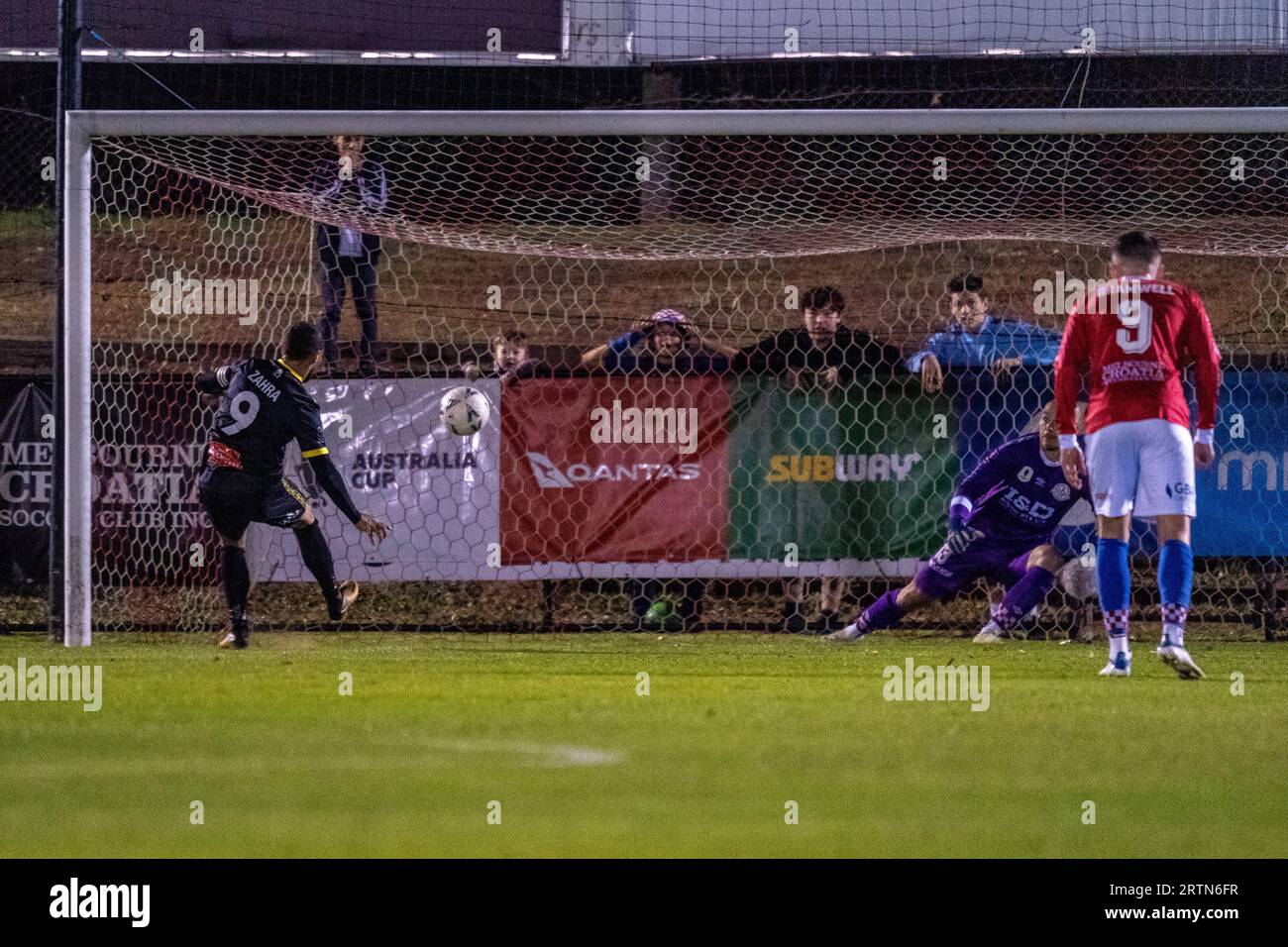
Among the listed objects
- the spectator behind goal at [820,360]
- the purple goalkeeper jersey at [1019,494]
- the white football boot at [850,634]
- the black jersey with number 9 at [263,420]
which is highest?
the spectator behind goal at [820,360]

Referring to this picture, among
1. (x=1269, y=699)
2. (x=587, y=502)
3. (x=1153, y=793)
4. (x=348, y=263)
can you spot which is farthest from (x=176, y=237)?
(x=1153, y=793)

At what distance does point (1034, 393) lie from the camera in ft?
33.3

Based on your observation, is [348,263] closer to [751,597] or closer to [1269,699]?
[751,597]

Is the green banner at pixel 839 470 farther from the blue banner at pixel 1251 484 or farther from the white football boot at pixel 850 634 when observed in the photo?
the blue banner at pixel 1251 484

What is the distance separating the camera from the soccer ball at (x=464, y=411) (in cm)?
1002

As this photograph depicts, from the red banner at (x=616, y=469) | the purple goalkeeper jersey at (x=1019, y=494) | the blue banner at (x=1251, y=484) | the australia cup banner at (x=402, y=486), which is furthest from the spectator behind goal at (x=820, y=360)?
the blue banner at (x=1251, y=484)

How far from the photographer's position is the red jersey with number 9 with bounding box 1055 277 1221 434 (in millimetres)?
7766

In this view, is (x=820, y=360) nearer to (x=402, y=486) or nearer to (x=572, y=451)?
(x=572, y=451)

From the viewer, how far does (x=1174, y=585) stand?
25.0ft

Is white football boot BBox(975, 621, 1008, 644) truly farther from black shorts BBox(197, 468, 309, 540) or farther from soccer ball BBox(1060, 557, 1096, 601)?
black shorts BBox(197, 468, 309, 540)

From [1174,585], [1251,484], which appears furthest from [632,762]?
[1251,484]

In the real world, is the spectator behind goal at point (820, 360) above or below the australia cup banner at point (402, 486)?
above

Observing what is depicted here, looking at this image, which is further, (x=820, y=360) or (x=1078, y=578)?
(x=820, y=360)

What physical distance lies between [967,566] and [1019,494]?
1.50 ft
